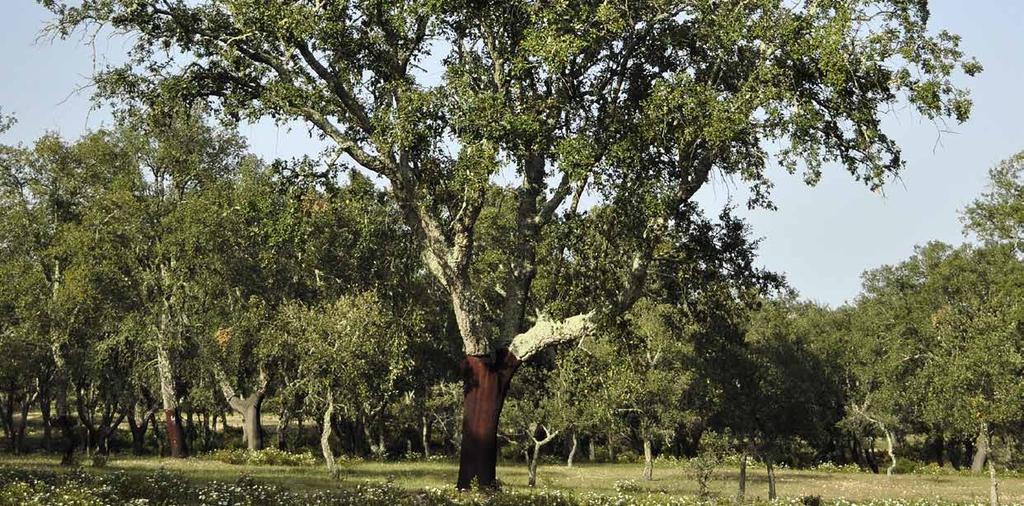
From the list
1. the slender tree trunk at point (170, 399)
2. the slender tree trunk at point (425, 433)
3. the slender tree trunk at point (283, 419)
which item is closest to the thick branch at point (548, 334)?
the slender tree trunk at point (170, 399)

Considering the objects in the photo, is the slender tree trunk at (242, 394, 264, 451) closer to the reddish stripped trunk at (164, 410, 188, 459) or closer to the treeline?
the treeline

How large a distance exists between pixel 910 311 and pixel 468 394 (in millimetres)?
63634

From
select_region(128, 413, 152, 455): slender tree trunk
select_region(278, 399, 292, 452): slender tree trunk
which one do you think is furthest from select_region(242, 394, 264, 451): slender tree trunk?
select_region(128, 413, 152, 455): slender tree trunk

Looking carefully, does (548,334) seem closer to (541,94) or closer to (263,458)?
(541,94)

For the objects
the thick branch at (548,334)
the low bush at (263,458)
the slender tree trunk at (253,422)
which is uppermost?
the thick branch at (548,334)

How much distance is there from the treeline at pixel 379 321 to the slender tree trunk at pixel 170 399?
197mm

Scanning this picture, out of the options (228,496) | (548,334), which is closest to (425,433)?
(548,334)

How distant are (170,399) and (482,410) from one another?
31185mm

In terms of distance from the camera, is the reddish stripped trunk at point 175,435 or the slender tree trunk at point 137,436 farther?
the slender tree trunk at point 137,436

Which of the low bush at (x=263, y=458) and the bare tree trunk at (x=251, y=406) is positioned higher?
the bare tree trunk at (x=251, y=406)

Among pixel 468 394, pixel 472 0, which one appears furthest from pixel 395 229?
pixel 472 0

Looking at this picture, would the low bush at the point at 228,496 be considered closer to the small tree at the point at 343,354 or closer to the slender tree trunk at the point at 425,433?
the small tree at the point at 343,354

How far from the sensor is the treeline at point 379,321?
2531 centimetres

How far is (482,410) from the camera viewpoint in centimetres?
2370
